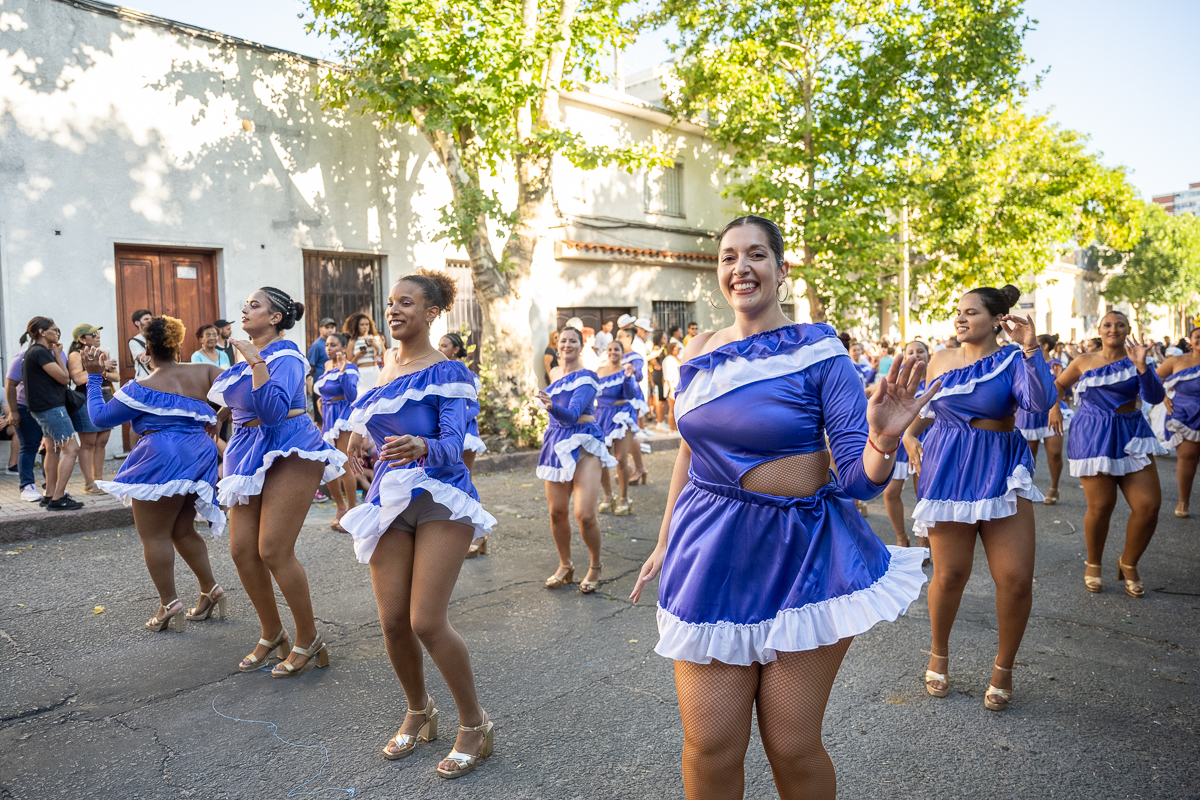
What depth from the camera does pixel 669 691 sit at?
14.4 feet

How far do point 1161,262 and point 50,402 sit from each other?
5243 centimetres

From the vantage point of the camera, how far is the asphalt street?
3.52 m

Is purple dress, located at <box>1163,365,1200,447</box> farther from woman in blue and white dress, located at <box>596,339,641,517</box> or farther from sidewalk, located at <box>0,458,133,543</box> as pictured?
sidewalk, located at <box>0,458,133,543</box>

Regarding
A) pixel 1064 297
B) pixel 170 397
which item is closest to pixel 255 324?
pixel 170 397

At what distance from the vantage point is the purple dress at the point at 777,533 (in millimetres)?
2393

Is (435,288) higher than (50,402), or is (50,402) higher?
(435,288)

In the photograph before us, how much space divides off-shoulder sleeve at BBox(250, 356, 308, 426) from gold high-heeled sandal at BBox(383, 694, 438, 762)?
70.0 inches

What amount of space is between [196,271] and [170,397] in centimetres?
776

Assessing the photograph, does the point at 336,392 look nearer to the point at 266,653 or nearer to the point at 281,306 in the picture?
the point at 281,306

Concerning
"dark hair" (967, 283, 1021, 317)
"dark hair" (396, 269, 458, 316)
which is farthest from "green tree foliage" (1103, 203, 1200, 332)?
"dark hair" (396, 269, 458, 316)

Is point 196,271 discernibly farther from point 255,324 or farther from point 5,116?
point 255,324

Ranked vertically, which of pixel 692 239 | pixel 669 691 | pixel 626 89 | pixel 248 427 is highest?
pixel 626 89

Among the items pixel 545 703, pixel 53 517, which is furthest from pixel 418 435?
pixel 53 517

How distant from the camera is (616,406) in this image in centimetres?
882
